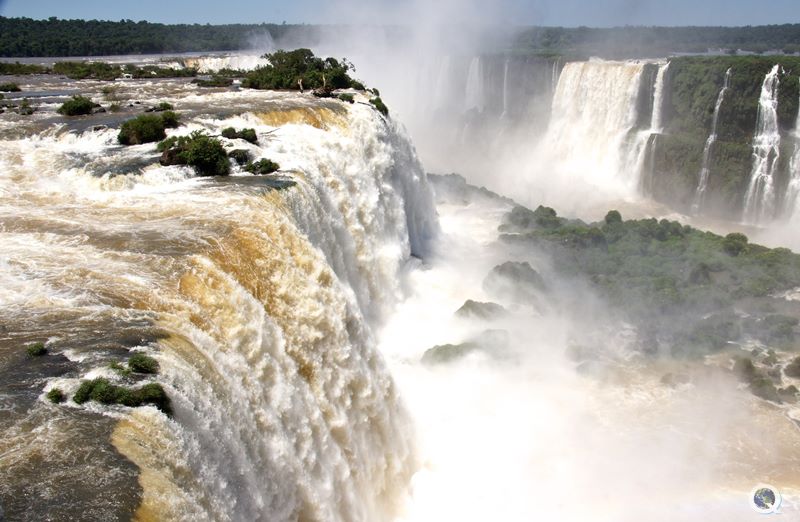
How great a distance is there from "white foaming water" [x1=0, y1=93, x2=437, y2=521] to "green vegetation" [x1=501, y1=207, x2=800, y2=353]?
1227 centimetres

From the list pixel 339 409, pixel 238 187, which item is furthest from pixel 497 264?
pixel 339 409

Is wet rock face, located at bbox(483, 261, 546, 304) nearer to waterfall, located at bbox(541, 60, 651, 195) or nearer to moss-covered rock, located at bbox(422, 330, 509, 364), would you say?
moss-covered rock, located at bbox(422, 330, 509, 364)

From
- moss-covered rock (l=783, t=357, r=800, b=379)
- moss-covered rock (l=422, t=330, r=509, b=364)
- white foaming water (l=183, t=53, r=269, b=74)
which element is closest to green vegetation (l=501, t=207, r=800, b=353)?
moss-covered rock (l=783, t=357, r=800, b=379)

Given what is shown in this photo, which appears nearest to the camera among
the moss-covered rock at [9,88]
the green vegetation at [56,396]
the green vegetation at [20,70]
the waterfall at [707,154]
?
the green vegetation at [56,396]

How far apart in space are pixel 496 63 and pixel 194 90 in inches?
1424

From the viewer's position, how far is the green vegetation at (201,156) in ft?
59.2

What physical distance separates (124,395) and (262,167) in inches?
430

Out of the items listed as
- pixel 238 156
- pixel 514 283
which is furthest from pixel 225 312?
pixel 514 283

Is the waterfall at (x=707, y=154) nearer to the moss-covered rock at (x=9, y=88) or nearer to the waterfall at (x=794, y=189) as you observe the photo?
the waterfall at (x=794, y=189)

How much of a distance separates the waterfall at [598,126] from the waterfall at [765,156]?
7516 mm

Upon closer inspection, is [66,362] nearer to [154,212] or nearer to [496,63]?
[154,212]

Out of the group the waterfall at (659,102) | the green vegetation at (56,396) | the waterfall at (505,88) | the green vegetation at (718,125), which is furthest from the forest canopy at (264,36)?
the green vegetation at (56,396)

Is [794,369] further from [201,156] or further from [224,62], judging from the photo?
[224,62]

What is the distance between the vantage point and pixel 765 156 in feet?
121
